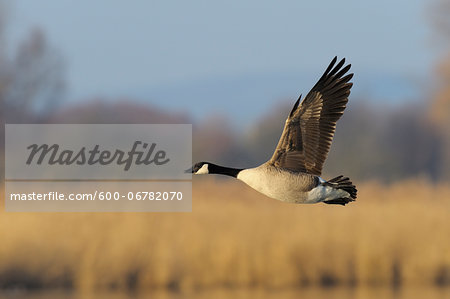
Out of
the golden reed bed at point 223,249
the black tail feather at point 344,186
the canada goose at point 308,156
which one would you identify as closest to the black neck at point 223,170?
the canada goose at point 308,156

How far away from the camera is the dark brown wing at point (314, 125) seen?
6383 mm

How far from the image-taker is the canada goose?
6.08m

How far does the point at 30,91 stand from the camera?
2538cm

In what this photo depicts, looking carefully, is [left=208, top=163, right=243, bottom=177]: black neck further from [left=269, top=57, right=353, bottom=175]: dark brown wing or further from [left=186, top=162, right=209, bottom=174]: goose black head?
[left=269, top=57, right=353, bottom=175]: dark brown wing

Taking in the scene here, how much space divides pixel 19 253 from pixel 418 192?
5801 mm

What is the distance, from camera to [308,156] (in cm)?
647

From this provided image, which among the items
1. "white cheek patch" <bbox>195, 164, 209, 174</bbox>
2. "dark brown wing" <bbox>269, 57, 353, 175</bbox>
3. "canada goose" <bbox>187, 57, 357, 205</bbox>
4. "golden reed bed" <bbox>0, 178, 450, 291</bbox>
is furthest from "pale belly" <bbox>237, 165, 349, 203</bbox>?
"golden reed bed" <bbox>0, 178, 450, 291</bbox>

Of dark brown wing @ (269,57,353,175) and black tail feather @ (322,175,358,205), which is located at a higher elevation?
dark brown wing @ (269,57,353,175)

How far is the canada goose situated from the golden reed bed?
4.97m

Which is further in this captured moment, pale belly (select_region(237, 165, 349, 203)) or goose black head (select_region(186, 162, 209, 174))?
goose black head (select_region(186, 162, 209, 174))

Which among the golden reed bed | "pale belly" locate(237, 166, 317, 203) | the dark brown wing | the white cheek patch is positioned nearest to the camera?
"pale belly" locate(237, 166, 317, 203)

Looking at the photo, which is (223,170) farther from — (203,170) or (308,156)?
(308,156)

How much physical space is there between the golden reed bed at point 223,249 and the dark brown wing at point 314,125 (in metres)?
5.13

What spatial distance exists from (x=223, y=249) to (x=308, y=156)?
202 inches
